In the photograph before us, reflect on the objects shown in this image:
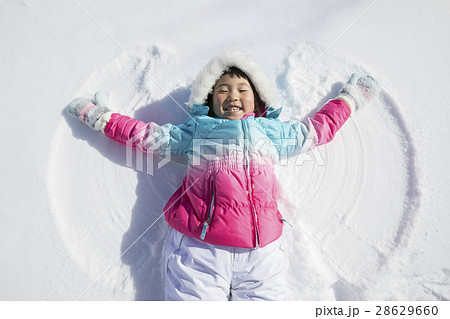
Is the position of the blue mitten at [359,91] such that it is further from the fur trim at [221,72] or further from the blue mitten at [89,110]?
the blue mitten at [89,110]

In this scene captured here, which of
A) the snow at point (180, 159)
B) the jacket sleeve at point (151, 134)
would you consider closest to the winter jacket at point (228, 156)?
the jacket sleeve at point (151, 134)

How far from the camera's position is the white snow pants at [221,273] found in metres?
1.41

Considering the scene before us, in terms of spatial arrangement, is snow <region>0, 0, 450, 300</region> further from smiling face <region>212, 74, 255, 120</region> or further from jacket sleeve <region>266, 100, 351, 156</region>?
smiling face <region>212, 74, 255, 120</region>

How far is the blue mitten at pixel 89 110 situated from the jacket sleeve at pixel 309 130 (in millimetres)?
882

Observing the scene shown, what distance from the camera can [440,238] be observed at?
1692mm

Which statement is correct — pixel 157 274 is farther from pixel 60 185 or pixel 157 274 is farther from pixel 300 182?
pixel 300 182

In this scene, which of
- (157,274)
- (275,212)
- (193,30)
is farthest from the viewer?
(193,30)

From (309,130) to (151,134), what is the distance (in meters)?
0.81

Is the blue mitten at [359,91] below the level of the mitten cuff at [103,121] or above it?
above

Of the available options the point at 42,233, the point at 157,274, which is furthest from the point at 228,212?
the point at 42,233

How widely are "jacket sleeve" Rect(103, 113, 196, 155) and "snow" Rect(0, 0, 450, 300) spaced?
0.51 feet

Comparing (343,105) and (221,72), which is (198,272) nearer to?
(221,72)

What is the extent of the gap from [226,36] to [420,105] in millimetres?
1226

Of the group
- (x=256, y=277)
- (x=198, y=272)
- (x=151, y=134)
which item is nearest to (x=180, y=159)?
(x=151, y=134)
